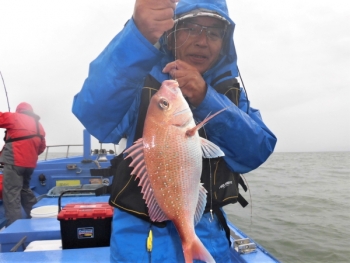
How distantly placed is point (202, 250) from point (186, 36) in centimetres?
141

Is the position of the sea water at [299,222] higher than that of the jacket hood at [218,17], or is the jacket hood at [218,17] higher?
the jacket hood at [218,17]

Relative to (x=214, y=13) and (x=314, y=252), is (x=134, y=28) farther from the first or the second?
(x=314, y=252)

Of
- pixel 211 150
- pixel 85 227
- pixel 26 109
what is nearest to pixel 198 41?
pixel 211 150

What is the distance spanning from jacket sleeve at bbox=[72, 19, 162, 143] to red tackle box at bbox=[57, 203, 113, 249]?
1876mm

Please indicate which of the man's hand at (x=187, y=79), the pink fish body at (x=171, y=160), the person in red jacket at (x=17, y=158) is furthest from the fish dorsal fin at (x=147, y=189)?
the person in red jacket at (x=17, y=158)

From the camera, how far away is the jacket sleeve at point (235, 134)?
1.73m

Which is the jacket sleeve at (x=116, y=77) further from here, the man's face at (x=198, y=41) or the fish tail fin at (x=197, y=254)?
the fish tail fin at (x=197, y=254)

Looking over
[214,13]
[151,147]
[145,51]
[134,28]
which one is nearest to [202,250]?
[151,147]

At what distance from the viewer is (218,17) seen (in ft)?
6.77

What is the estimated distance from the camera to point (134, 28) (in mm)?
1522

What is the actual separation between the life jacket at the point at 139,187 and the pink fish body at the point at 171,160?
0.20 m

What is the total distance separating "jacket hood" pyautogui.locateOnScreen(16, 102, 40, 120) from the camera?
6370mm

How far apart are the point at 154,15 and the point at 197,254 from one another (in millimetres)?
1281

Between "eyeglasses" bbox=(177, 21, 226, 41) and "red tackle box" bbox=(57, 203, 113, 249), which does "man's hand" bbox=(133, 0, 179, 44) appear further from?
"red tackle box" bbox=(57, 203, 113, 249)
